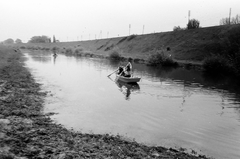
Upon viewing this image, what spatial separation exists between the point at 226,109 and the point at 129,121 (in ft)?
27.4

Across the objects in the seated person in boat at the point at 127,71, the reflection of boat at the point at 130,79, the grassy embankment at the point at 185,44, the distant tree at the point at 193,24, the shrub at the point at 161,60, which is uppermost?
the distant tree at the point at 193,24

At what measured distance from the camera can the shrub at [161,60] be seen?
47.1m


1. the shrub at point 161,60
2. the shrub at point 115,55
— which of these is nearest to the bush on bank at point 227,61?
the shrub at point 161,60

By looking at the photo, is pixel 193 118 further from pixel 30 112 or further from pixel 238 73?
pixel 238 73

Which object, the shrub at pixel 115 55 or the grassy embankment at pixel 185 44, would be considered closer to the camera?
the grassy embankment at pixel 185 44

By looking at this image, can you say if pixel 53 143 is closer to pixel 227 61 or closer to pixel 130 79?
pixel 130 79

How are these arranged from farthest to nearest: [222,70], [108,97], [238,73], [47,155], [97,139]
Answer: [222,70] → [238,73] → [108,97] → [97,139] → [47,155]

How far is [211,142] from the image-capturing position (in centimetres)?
1021

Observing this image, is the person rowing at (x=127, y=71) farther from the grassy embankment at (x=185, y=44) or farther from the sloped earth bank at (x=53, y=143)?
the grassy embankment at (x=185, y=44)

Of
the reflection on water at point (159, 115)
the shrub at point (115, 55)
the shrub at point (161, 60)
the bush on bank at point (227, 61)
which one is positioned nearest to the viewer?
the reflection on water at point (159, 115)

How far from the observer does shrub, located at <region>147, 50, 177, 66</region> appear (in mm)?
47094

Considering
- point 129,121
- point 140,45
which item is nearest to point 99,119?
point 129,121

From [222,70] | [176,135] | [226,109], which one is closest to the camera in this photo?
[176,135]

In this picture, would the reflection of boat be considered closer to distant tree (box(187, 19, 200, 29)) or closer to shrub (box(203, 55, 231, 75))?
shrub (box(203, 55, 231, 75))
